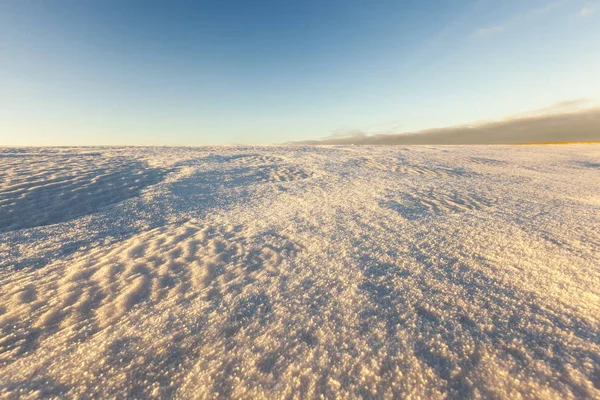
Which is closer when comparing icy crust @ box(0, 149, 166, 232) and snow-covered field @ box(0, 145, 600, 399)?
snow-covered field @ box(0, 145, 600, 399)

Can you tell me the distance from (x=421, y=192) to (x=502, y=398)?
5.62 m

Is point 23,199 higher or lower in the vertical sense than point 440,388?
higher

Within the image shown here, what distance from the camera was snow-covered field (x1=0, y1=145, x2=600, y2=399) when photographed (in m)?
1.71

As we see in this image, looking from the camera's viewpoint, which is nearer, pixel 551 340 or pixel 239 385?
pixel 239 385

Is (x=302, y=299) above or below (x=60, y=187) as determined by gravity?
below

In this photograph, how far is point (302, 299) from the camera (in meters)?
2.51

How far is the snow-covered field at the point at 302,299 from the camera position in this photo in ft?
5.59

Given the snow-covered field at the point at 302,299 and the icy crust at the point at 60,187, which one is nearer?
the snow-covered field at the point at 302,299

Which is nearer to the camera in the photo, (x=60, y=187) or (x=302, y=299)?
(x=302, y=299)

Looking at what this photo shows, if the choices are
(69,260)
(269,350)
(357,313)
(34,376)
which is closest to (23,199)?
(69,260)

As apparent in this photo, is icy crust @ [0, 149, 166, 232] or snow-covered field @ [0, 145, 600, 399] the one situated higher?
icy crust @ [0, 149, 166, 232]

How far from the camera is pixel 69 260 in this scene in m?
3.44

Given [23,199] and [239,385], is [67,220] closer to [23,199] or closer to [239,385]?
[23,199]

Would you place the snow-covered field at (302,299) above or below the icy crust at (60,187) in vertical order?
below
